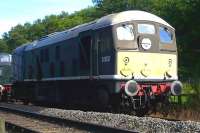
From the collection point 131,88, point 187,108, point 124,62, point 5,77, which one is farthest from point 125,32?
point 5,77

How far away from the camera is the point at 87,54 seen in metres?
18.1

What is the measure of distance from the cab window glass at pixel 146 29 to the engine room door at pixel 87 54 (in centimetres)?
169

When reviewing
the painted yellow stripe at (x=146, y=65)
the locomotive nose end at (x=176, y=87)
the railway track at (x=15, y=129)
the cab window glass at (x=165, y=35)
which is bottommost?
the railway track at (x=15, y=129)

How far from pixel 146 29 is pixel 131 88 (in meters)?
2.44

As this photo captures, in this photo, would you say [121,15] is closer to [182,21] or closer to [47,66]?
[47,66]

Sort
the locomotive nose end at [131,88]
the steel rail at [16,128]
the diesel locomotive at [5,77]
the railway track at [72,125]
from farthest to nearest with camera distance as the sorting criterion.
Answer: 1. the diesel locomotive at [5,77]
2. the locomotive nose end at [131,88]
3. the steel rail at [16,128]
4. the railway track at [72,125]

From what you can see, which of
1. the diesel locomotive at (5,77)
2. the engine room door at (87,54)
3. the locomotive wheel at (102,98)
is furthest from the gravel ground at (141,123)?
the diesel locomotive at (5,77)

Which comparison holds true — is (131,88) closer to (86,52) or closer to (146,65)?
(146,65)

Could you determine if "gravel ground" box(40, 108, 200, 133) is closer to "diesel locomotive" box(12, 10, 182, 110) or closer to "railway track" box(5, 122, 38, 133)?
"diesel locomotive" box(12, 10, 182, 110)

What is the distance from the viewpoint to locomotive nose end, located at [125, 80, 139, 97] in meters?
15.9

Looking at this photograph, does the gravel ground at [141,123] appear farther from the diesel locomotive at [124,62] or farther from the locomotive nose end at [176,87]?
the locomotive nose end at [176,87]

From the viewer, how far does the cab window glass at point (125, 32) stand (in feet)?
54.9

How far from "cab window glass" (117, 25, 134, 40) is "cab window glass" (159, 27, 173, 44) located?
1235 millimetres

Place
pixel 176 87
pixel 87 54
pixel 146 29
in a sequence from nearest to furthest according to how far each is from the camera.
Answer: pixel 176 87 → pixel 146 29 → pixel 87 54
